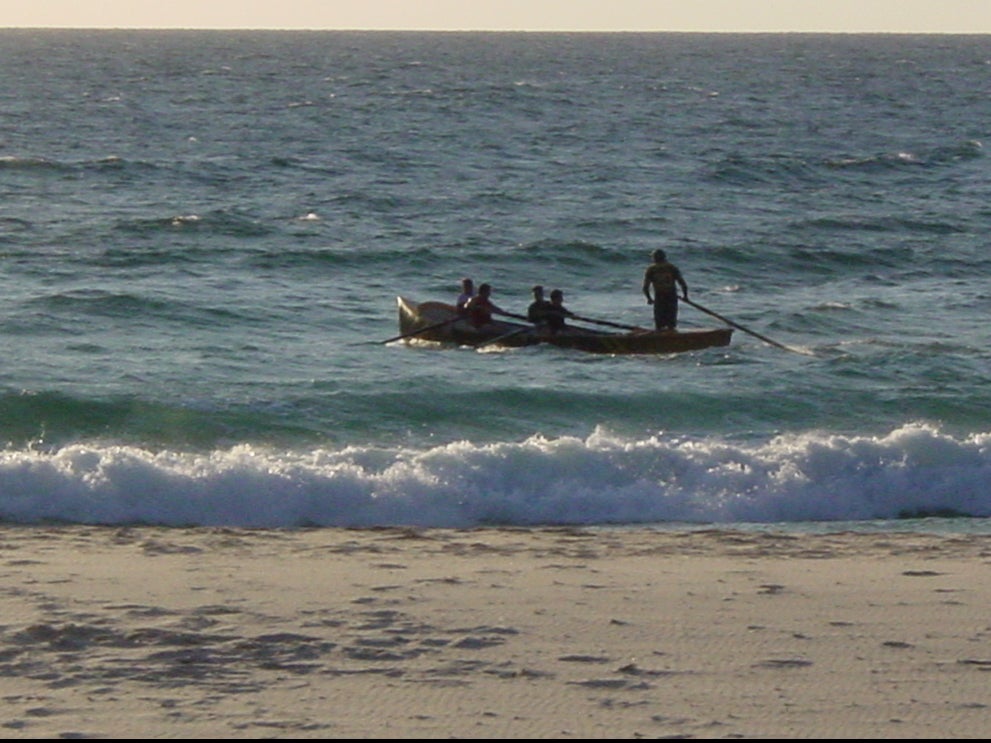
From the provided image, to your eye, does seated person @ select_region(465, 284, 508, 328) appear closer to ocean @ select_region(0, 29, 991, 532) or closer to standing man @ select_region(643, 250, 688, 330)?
ocean @ select_region(0, 29, 991, 532)

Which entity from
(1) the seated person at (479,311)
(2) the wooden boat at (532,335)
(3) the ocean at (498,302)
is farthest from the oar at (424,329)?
(3) the ocean at (498,302)

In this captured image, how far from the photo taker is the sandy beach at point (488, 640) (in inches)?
273

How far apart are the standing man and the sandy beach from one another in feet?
30.4

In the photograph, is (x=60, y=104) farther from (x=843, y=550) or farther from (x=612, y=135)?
(x=843, y=550)

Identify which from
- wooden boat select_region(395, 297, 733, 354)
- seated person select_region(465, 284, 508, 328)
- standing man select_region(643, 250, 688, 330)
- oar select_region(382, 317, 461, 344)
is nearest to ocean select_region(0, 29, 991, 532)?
wooden boat select_region(395, 297, 733, 354)

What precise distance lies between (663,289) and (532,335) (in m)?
1.66

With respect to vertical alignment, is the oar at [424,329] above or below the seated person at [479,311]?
below

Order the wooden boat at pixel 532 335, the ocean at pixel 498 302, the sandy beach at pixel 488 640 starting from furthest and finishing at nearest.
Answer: the wooden boat at pixel 532 335 → the ocean at pixel 498 302 → the sandy beach at pixel 488 640

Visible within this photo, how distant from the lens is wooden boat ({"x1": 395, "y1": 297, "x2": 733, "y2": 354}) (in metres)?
19.1

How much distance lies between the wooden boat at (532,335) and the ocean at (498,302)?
184mm

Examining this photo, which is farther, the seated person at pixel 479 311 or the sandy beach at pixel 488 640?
the seated person at pixel 479 311

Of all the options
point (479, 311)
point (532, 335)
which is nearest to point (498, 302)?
point (479, 311)

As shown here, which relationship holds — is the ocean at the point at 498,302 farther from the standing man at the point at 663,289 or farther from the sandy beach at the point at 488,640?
the sandy beach at the point at 488,640

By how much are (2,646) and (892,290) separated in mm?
18723
